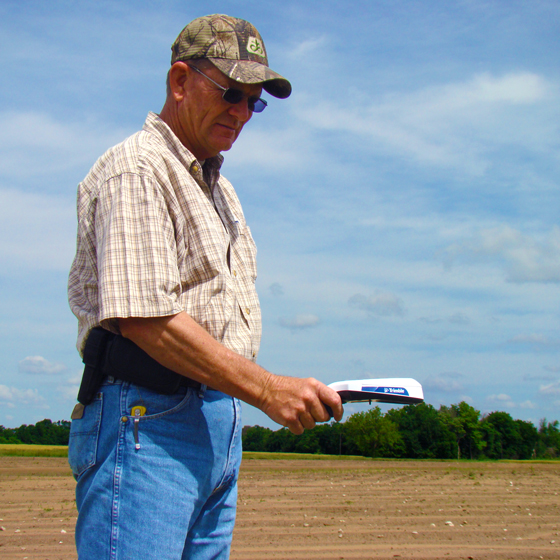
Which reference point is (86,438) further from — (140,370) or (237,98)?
(237,98)

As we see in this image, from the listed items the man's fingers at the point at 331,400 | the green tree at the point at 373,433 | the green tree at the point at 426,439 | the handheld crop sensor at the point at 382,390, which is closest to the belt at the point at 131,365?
the man's fingers at the point at 331,400

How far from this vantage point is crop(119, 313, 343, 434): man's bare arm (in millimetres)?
1723

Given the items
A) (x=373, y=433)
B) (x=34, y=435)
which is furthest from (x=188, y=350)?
(x=373, y=433)

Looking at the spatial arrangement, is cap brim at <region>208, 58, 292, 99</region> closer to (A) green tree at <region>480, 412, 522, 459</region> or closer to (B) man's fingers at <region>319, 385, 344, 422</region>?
(B) man's fingers at <region>319, 385, 344, 422</region>

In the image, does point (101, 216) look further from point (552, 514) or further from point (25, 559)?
point (552, 514)

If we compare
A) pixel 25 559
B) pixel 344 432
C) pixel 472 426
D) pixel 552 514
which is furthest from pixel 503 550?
pixel 472 426

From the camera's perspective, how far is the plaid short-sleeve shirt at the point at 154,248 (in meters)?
1.74

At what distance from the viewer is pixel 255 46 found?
2254 mm

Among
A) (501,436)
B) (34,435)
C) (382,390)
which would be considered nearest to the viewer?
(382,390)

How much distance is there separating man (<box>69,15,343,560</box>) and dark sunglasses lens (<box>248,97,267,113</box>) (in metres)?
0.07

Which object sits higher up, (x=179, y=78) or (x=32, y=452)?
(x=179, y=78)

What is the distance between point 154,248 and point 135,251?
0.20 feet

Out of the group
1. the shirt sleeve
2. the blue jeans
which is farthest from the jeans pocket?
the shirt sleeve

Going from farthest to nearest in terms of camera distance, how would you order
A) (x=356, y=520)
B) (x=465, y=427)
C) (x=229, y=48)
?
(x=465, y=427) < (x=356, y=520) < (x=229, y=48)
